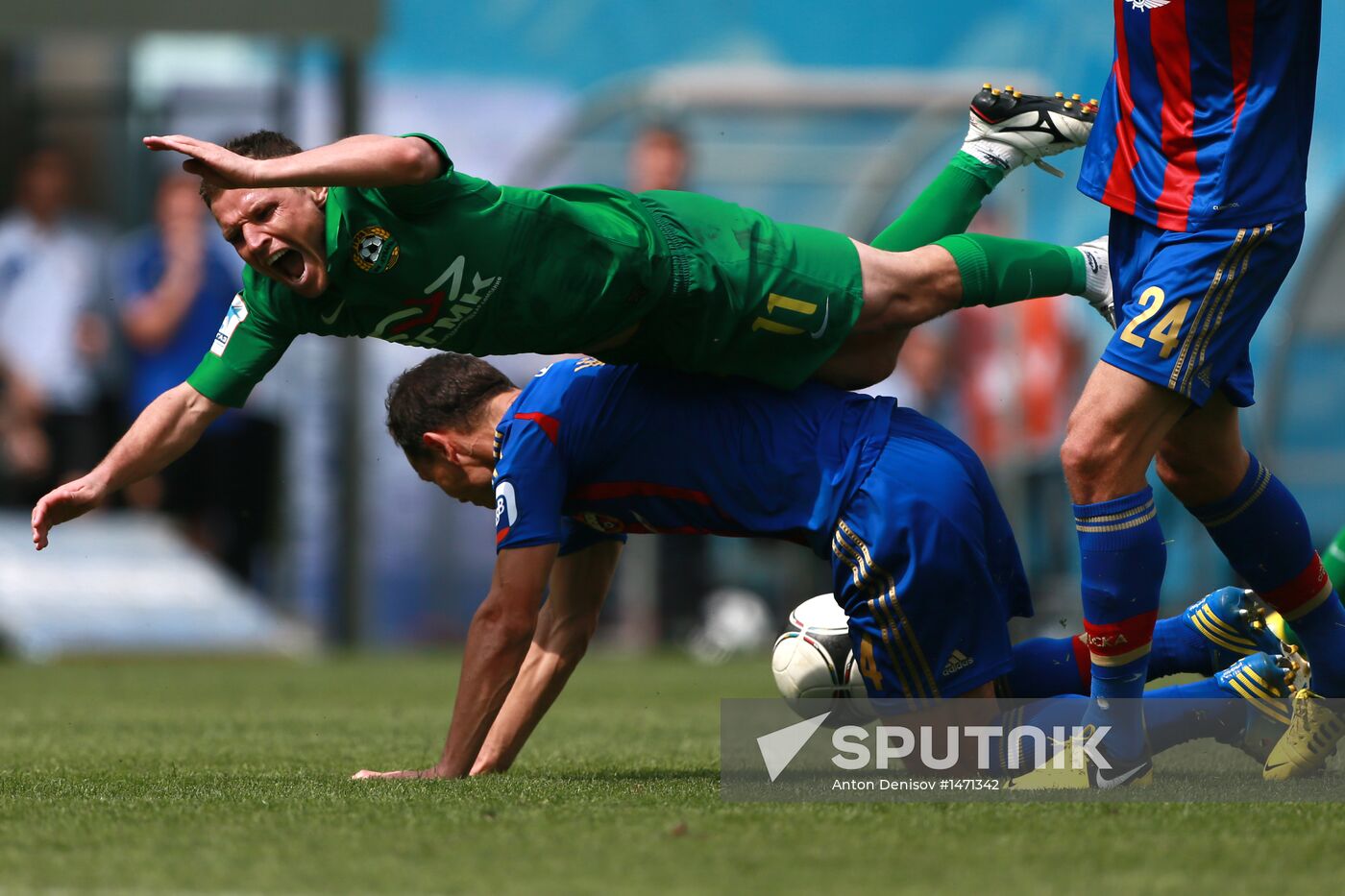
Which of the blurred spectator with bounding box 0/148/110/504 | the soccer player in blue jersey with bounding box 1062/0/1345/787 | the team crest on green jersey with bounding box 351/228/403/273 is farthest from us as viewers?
the blurred spectator with bounding box 0/148/110/504

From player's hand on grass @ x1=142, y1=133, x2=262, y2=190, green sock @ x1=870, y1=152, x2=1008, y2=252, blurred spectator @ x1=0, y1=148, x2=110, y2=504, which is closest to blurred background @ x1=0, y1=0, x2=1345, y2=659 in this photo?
blurred spectator @ x1=0, y1=148, x2=110, y2=504

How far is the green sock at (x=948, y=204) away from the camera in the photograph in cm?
500

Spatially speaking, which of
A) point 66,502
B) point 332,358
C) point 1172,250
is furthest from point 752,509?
point 332,358

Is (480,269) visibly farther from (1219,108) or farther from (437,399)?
(1219,108)

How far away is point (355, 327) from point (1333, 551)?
2988mm

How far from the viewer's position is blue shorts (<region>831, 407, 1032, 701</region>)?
14.8 feet

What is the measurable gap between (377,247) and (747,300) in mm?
923

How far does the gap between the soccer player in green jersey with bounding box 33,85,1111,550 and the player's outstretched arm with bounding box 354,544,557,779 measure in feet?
1.86

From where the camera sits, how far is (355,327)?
462cm

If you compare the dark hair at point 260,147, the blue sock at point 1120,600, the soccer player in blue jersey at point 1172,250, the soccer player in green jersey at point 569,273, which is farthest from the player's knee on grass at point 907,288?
the dark hair at point 260,147

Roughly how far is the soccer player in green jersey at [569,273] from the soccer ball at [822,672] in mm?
682

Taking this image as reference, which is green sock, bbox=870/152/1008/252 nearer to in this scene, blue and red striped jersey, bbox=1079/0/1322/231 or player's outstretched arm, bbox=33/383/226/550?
blue and red striped jersey, bbox=1079/0/1322/231

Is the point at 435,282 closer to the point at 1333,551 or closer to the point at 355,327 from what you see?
the point at 355,327

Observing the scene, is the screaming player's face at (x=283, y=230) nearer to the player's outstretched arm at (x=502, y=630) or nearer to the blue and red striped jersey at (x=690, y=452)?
the blue and red striped jersey at (x=690, y=452)
